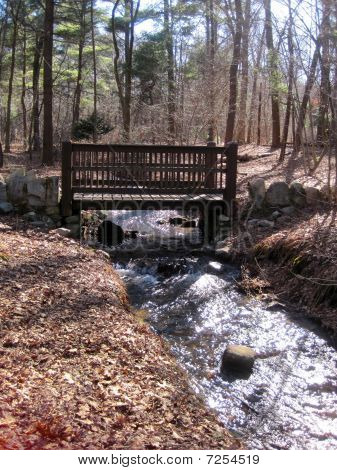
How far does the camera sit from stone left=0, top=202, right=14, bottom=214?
8.72 m

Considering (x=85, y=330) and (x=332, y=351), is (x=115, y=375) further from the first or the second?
(x=332, y=351)

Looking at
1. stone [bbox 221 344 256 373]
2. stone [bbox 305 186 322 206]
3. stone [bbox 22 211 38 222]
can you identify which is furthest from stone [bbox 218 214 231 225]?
stone [bbox 221 344 256 373]

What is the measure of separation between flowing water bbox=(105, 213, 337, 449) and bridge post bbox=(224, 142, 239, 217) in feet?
5.73

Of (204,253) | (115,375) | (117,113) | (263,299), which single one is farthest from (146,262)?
(117,113)

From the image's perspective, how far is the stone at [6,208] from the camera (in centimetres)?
872

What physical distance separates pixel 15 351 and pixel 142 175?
19.4ft

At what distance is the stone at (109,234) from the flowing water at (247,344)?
1.17m

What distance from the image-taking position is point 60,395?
3.29 metres

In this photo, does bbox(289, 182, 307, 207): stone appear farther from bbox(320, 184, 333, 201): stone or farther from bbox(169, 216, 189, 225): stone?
bbox(169, 216, 189, 225): stone

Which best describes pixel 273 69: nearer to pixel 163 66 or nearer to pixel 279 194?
pixel 279 194

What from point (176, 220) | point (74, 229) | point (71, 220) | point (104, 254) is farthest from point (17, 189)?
point (176, 220)

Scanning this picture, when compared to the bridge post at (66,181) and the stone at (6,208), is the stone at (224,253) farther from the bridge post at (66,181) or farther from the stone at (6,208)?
the stone at (6,208)

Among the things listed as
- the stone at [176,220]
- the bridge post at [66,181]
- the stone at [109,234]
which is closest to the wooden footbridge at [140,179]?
the bridge post at [66,181]

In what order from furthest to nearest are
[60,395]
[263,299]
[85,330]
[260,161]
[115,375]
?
1. [260,161]
2. [263,299]
3. [85,330]
4. [115,375]
5. [60,395]
